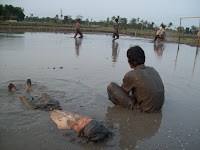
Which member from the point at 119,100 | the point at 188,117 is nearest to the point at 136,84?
the point at 119,100

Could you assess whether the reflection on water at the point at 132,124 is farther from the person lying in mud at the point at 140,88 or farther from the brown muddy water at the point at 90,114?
the person lying in mud at the point at 140,88

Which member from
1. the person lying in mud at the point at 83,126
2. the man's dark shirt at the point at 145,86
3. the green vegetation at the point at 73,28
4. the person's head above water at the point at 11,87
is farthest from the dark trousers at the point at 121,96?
the green vegetation at the point at 73,28

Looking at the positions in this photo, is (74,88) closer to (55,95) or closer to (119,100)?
(55,95)

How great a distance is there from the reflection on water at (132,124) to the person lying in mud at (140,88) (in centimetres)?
16

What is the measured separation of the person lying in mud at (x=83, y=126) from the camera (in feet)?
8.79

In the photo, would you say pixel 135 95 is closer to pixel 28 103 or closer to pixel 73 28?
pixel 28 103

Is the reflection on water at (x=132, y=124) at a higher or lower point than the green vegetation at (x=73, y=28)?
lower

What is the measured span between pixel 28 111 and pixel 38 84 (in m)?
1.54

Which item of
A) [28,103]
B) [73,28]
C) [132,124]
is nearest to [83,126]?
[132,124]

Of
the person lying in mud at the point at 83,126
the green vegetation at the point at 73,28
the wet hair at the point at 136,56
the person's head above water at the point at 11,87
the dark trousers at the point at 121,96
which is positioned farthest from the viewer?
the green vegetation at the point at 73,28

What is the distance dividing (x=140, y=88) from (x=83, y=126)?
4.16 ft

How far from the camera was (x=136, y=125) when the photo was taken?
11.0 feet

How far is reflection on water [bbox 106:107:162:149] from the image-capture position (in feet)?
9.50

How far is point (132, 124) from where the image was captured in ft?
11.0
